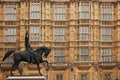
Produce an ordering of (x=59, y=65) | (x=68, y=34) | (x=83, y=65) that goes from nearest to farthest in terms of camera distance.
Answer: (x=83, y=65)
(x=59, y=65)
(x=68, y=34)

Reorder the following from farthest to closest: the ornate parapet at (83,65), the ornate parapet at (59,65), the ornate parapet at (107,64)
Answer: the ornate parapet at (107,64) → the ornate parapet at (59,65) → the ornate parapet at (83,65)

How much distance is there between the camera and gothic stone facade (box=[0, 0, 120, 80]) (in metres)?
53.6

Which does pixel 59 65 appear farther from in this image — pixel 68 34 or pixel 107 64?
pixel 107 64

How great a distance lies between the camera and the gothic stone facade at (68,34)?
53625mm

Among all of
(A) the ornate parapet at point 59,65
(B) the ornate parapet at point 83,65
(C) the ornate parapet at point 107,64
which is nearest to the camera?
(B) the ornate parapet at point 83,65

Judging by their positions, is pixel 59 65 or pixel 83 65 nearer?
pixel 83 65

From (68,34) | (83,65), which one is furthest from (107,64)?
(68,34)

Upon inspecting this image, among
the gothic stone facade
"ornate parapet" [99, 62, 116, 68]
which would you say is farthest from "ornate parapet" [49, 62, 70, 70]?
"ornate parapet" [99, 62, 116, 68]

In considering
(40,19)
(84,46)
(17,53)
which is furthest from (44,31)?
(17,53)

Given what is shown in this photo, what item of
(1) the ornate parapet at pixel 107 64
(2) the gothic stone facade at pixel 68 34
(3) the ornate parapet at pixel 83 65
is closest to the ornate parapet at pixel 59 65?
(2) the gothic stone facade at pixel 68 34

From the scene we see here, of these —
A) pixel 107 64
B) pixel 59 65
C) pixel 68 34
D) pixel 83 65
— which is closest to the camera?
pixel 83 65

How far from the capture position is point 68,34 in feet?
179

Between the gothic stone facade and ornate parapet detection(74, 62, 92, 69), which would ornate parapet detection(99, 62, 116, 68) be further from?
ornate parapet detection(74, 62, 92, 69)

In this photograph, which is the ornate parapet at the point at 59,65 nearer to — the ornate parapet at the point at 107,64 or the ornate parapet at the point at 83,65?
the ornate parapet at the point at 83,65
